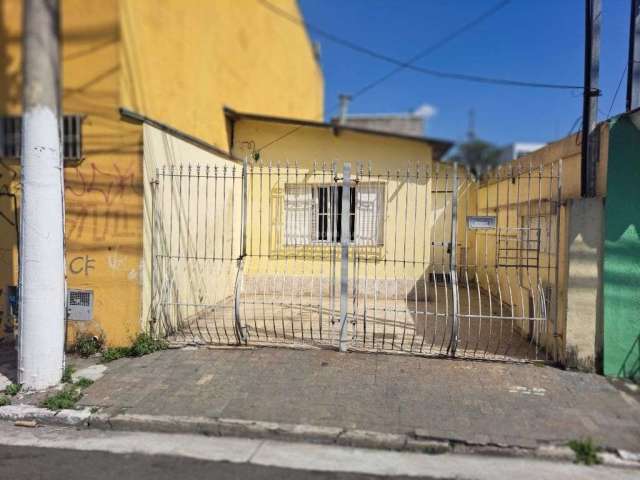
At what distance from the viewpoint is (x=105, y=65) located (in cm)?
539

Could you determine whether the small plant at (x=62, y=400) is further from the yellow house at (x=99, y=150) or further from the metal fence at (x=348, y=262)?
the metal fence at (x=348, y=262)

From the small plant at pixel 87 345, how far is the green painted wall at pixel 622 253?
224 inches

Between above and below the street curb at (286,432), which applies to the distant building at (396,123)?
above

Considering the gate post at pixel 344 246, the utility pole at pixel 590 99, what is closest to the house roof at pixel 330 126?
the gate post at pixel 344 246

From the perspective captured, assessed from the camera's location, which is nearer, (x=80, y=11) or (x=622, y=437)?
(x=622, y=437)

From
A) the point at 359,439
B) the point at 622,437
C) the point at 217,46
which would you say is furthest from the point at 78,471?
the point at 217,46

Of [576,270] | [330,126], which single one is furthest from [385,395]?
[330,126]

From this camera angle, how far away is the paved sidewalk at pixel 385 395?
3.89 metres

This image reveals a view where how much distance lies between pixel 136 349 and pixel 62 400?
4.06 ft

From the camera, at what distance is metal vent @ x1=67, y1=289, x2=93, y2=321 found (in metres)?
5.59

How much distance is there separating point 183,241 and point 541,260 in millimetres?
4781

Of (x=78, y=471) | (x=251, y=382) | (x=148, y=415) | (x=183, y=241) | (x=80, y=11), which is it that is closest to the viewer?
(x=78, y=471)

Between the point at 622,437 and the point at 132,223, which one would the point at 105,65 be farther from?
the point at 622,437

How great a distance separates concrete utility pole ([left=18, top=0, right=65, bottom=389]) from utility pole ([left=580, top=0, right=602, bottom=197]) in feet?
17.7
